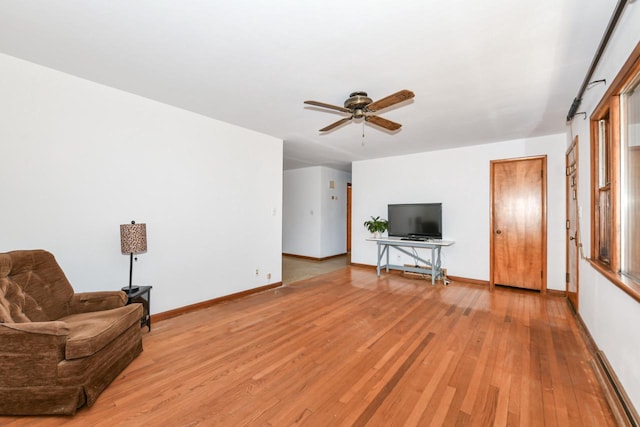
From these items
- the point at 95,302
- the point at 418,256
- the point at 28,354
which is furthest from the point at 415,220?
the point at 28,354

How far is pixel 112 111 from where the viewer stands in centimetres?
286

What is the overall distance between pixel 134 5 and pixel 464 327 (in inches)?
157

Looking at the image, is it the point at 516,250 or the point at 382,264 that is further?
the point at 382,264

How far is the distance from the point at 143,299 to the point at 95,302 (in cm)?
56

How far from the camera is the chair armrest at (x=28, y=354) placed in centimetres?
165

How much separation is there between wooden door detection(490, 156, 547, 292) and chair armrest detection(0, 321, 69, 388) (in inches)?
217

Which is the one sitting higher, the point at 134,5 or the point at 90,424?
the point at 134,5

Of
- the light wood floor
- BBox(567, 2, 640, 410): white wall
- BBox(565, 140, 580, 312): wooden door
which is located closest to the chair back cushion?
the light wood floor

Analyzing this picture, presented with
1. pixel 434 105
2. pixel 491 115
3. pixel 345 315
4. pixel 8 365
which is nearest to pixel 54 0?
pixel 8 365

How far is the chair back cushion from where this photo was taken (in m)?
1.90

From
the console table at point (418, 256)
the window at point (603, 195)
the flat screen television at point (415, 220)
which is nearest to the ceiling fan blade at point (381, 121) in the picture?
the window at point (603, 195)

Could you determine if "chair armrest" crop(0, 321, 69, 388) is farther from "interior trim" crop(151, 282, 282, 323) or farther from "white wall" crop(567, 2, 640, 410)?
"white wall" crop(567, 2, 640, 410)

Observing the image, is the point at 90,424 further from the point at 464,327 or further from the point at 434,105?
the point at 434,105

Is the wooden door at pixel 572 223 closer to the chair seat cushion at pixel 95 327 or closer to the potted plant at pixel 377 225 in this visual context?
the potted plant at pixel 377 225
